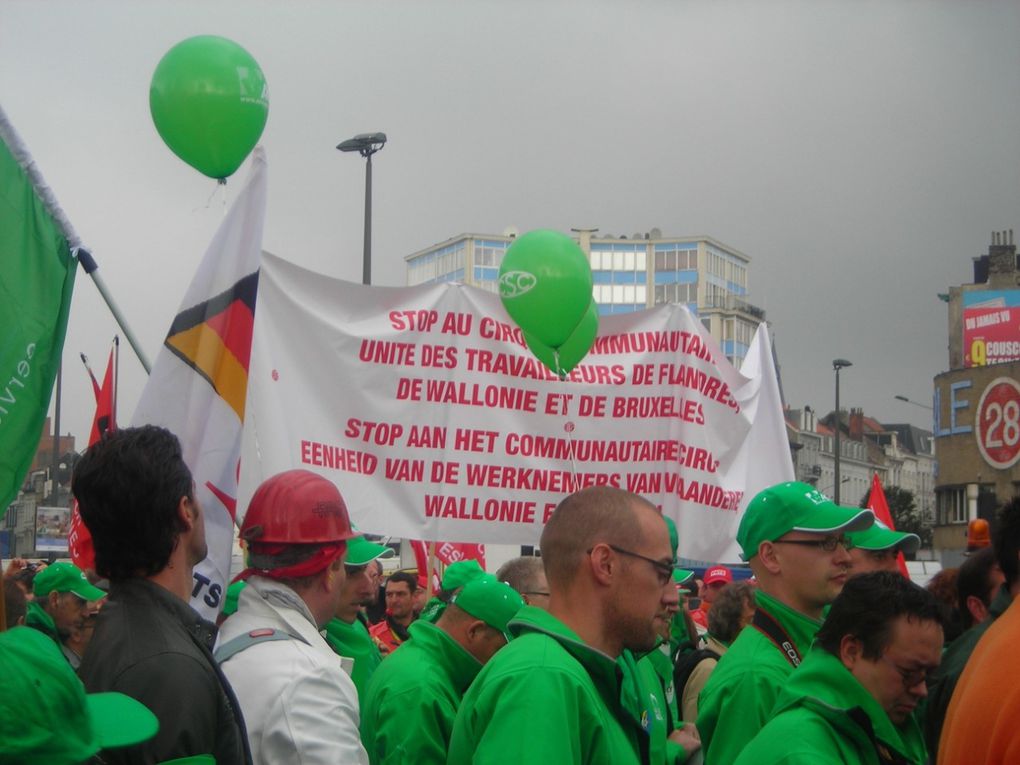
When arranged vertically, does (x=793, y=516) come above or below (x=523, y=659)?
above

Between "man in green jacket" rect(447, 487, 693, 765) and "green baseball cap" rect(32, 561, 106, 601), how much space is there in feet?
15.5

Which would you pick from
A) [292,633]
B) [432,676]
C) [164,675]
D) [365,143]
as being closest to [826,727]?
[292,633]

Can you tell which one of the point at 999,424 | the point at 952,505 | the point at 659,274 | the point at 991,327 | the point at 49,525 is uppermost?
the point at 659,274

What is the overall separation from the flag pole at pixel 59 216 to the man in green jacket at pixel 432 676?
1588 millimetres

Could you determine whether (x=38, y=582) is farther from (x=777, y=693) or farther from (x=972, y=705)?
(x=972, y=705)

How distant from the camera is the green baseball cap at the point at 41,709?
214 cm

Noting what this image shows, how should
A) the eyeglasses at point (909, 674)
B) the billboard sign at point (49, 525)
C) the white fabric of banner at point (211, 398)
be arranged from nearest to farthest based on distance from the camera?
the eyeglasses at point (909, 674)
the white fabric of banner at point (211, 398)
the billboard sign at point (49, 525)

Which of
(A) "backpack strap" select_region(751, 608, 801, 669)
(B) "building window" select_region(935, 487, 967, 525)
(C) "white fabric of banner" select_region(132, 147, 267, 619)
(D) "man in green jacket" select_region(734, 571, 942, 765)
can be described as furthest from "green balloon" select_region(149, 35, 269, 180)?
(B) "building window" select_region(935, 487, 967, 525)

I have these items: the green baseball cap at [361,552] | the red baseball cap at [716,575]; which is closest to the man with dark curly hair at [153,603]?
the green baseball cap at [361,552]

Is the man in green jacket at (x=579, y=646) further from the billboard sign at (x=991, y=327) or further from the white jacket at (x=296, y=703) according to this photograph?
the billboard sign at (x=991, y=327)

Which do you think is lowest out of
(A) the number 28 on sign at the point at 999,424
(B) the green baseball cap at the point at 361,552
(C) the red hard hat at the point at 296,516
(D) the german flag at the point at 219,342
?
(B) the green baseball cap at the point at 361,552

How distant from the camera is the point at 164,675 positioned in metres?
2.91

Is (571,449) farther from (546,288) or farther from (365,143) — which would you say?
(365,143)

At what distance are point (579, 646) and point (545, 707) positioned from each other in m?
0.25
